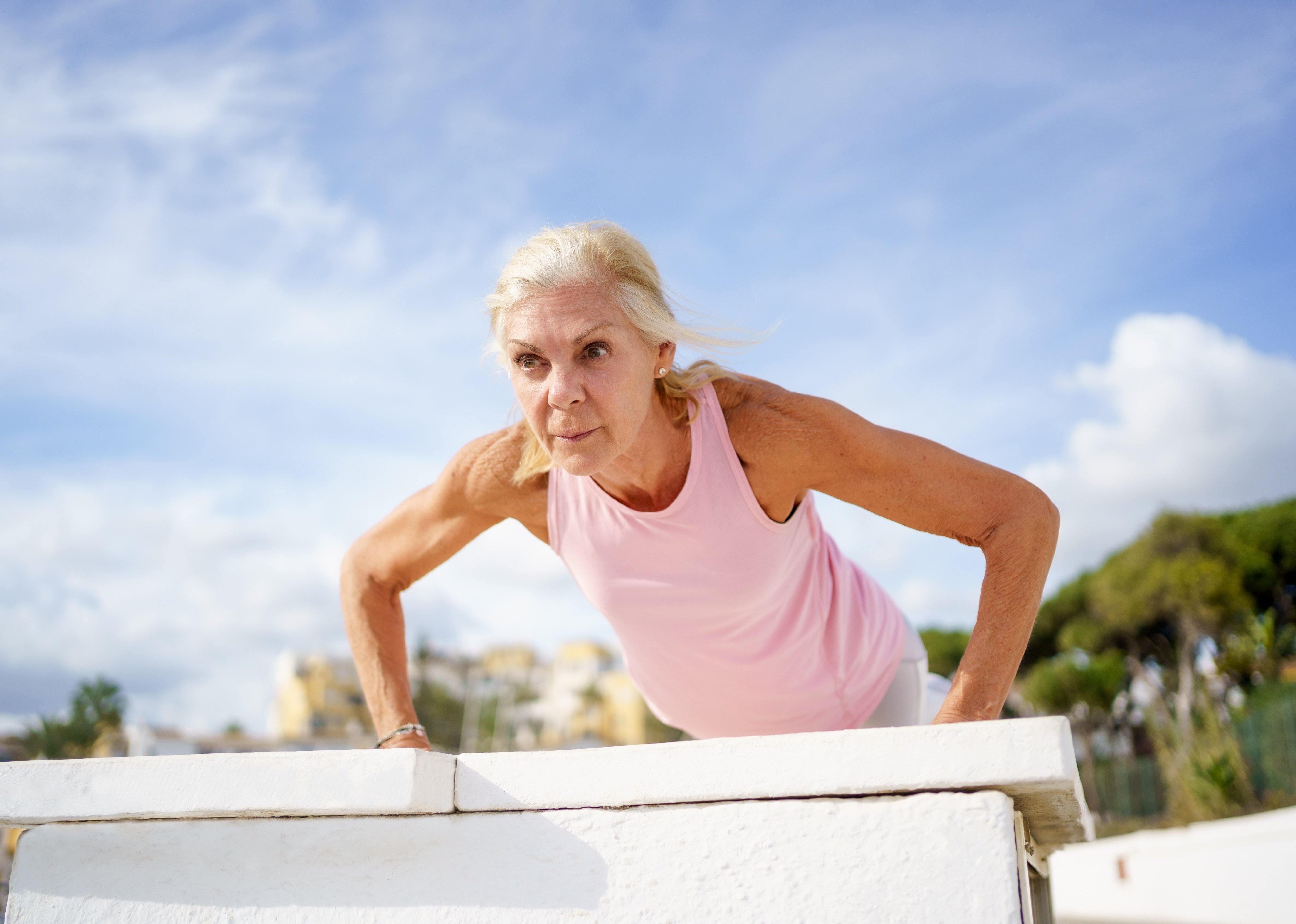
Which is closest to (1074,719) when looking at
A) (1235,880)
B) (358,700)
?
(1235,880)

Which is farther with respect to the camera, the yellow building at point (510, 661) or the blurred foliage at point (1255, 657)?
the yellow building at point (510, 661)

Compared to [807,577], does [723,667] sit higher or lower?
lower

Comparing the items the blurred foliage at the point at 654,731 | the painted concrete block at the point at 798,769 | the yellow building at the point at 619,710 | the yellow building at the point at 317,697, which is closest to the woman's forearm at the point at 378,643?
the painted concrete block at the point at 798,769

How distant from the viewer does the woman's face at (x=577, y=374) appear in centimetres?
207

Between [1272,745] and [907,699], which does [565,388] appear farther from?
[1272,745]

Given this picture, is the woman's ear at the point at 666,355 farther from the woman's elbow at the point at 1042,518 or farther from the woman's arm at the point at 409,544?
the woman's elbow at the point at 1042,518

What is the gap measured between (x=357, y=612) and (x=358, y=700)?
7225 centimetres

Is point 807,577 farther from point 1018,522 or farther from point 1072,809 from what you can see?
point 1072,809

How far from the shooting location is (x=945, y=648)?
98.3 feet

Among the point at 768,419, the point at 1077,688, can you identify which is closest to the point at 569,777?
the point at 768,419

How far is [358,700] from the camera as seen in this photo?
70125mm

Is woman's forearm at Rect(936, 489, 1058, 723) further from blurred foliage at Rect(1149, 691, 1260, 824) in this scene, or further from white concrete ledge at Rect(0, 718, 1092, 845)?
blurred foliage at Rect(1149, 691, 1260, 824)

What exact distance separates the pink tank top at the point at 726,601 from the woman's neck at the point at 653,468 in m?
0.03

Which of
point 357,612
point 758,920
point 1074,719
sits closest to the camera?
point 758,920
